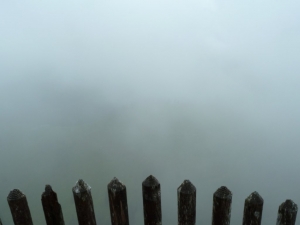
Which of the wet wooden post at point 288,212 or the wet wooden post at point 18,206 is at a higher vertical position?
the wet wooden post at point 18,206

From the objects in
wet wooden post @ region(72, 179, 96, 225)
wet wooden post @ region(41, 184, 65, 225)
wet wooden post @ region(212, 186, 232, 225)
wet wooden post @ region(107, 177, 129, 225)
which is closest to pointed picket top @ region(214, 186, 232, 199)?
wet wooden post @ region(212, 186, 232, 225)

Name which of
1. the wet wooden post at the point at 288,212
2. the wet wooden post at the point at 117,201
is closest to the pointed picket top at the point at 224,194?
the wet wooden post at the point at 288,212

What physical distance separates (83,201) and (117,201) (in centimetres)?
12

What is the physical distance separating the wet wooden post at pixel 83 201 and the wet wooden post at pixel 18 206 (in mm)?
192

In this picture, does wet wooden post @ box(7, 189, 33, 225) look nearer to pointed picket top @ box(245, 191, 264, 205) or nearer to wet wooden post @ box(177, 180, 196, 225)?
wet wooden post @ box(177, 180, 196, 225)

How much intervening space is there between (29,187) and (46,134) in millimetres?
357

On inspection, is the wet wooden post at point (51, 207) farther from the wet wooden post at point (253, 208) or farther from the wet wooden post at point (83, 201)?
the wet wooden post at point (253, 208)

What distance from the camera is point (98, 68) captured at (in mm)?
1296

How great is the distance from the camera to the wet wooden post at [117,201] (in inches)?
41.1

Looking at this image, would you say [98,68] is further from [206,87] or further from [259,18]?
[259,18]

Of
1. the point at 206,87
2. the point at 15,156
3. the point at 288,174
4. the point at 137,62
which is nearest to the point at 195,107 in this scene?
the point at 206,87

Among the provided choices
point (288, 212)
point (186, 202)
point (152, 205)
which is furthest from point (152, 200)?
point (288, 212)

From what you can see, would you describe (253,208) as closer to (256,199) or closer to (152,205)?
(256,199)

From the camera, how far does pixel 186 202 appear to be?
103 centimetres
